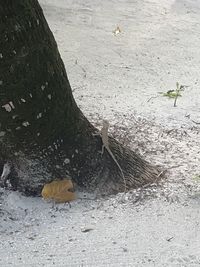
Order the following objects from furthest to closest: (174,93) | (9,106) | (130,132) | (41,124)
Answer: (174,93) → (130,132) → (41,124) → (9,106)

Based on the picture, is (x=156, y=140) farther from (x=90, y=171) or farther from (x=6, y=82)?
(x=6, y=82)

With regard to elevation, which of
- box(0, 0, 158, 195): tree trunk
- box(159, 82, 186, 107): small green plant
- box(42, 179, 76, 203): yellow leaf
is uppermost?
box(0, 0, 158, 195): tree trunk

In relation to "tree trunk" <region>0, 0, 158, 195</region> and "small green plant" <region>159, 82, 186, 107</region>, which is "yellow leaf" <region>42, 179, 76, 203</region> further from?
"small green plant" <region>159, 82, 186, 107</region>

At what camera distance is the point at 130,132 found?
335cm

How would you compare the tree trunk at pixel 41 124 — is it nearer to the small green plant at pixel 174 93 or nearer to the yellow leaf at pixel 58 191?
the yellow leaf at pixel 58 191

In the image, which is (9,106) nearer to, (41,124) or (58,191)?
(41,124)

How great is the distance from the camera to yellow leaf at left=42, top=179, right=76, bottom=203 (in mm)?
2705

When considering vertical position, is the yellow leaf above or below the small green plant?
below

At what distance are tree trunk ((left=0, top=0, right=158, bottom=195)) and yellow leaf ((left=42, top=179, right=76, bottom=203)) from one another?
0.12ft

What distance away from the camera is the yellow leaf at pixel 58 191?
2.71m

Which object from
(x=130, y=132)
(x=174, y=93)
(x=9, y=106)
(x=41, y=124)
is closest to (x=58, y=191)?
(x=41, y=124)

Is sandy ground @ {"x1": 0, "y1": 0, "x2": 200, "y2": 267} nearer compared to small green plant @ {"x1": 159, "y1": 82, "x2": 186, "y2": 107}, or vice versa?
sandy ground @ {"x1": 0, "y1": 0, "x2": 200, "y2": 267}

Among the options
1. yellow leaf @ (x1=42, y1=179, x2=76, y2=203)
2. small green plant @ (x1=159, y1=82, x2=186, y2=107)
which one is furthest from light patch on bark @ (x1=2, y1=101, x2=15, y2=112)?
small green plant @ (x1=159, y1=82, x2=186, y2=107)

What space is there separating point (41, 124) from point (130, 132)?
2.89 feet
